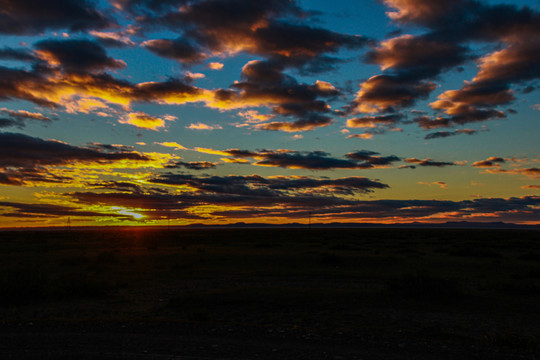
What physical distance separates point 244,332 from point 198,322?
2.03 metres

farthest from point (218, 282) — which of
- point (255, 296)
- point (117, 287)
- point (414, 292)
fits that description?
point (414, 292)

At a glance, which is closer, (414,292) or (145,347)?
(145,347)

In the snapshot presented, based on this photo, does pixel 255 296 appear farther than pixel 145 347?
Yes

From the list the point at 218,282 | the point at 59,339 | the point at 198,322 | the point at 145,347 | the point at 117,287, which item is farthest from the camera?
the point at 218,282

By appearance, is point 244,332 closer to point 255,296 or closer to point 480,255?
point 255,296

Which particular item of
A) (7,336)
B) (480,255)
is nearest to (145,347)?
(7,336)

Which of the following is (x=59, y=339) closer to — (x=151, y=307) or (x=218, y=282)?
(x=151, y=307)

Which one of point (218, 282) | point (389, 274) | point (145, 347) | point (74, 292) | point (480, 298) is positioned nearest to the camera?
point (145, 347)

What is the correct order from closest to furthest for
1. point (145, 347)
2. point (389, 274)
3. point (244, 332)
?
point (145, 347), point (244, 332), point (389, 274)

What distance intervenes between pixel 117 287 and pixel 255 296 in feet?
31.1

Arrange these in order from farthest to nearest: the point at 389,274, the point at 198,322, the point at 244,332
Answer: the point at 389,274, the point at 198,322, the point at 244,332

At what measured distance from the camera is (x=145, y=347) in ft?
33.3

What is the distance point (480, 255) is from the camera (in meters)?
45.1

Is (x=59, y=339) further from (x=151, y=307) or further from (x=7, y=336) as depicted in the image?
(x=151, y=307)
